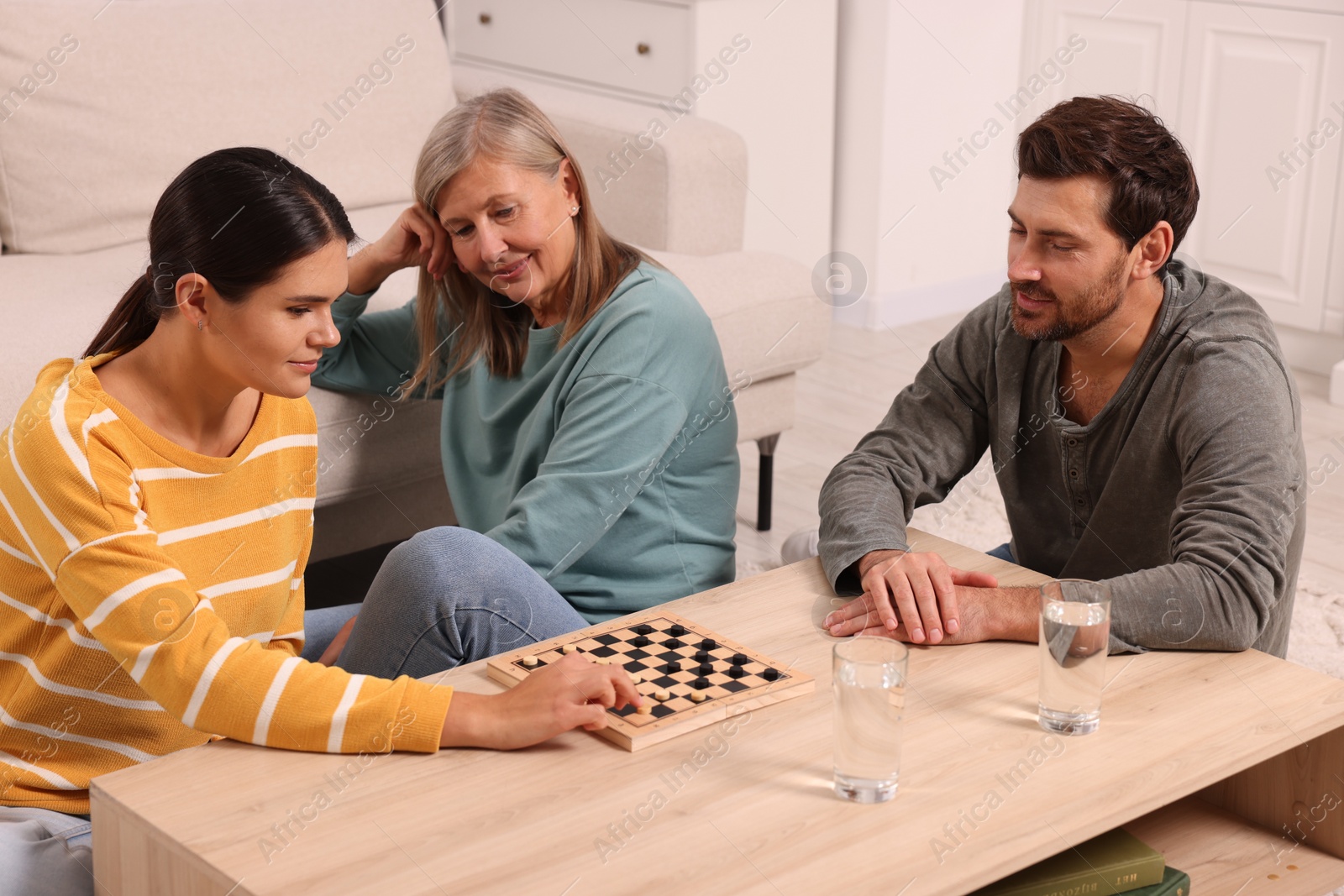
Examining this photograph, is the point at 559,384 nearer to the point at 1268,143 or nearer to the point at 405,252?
the point at 405,252

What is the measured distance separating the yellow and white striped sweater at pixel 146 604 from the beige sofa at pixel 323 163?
65cm

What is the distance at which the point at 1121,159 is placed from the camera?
141 centimetres

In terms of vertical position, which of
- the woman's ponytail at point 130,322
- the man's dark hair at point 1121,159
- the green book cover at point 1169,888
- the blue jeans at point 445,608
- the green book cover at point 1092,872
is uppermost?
the man's dark hair at point 1121,159

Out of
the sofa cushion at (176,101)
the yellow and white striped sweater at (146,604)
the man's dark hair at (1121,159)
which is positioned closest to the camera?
the yellow and white striped sweater at (146,604)

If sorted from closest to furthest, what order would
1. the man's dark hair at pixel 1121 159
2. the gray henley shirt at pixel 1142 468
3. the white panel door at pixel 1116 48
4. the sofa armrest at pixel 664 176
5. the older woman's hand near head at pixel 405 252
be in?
the gray henley shirt at pixel 1142 468 < the man's dark hair at pixel 1121 159 < the older woman's hand near head at pixel 405 252 < the sofa armrest at pixel 664 176 < the white panel door at pixel 1116 48

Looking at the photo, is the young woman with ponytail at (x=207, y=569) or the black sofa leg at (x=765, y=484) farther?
the black sofa leg at (x=765, y=484)

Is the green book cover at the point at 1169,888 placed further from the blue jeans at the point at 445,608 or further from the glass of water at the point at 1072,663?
the blue jeans at the point at 445,608

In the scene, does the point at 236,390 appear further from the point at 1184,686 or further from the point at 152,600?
the point at 1184,686

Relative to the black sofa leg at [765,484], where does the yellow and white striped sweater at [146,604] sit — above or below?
above

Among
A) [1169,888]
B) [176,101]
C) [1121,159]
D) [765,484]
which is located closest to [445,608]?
[1169,888]

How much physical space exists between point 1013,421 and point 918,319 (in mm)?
2440

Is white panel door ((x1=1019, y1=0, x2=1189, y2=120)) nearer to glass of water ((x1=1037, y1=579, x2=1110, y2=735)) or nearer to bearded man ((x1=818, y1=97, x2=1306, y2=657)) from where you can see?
bearded man ((x1=818, y1=97, x2=1306, y2=657))

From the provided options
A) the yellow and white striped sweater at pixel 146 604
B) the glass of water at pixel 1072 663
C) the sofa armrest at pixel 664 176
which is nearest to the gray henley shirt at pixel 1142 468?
the glass of water at pixel 1072 663

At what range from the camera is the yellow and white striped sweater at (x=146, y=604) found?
1110 millimetres
